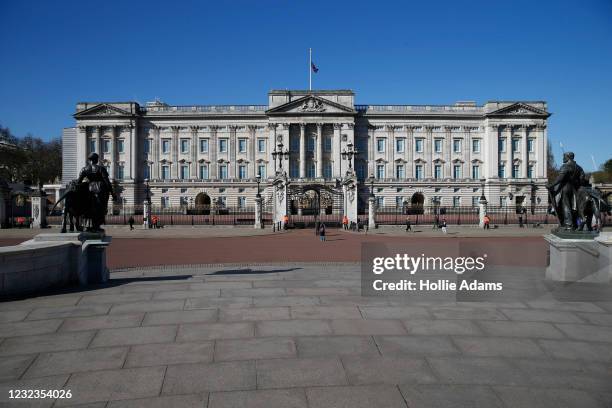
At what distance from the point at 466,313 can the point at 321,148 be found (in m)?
56.9

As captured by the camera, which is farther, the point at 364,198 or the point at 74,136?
the point at 74,136

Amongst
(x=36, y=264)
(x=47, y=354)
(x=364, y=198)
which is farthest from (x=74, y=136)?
(x=47, y=354)

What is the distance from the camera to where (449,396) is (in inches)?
181

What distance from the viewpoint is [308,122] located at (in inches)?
2504

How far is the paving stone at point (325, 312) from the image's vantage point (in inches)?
301

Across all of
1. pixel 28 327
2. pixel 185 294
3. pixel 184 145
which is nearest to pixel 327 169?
pixel 184 145

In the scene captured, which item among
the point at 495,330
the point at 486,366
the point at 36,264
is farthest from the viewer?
the point at 36,264

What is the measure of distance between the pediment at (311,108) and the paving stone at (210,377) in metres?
59.7

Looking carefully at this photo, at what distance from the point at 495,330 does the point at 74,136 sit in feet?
253

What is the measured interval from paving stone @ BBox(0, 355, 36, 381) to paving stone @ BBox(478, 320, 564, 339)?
674cm

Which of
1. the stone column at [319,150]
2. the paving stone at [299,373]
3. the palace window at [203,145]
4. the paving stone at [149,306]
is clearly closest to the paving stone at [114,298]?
the paving stone at [149,306]

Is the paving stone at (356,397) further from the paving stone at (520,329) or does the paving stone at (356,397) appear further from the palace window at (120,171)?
the palace window at (120,171)

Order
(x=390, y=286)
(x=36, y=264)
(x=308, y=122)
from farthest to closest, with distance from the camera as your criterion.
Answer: (x=308, y=122), (x=390, y=286), (x=36, y=264)

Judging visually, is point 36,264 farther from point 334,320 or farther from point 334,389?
point 334,389
